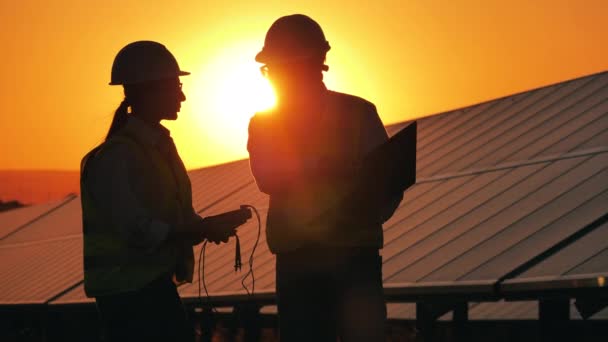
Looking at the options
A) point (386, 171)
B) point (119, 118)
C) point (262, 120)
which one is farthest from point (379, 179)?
point (119, 118)

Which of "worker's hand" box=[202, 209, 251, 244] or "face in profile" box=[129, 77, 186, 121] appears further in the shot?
"face in profile" box=[129, 77, 186, 121]

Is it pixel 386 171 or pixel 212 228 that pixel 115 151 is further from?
pixel 386 171

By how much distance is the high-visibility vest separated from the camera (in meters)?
6.21

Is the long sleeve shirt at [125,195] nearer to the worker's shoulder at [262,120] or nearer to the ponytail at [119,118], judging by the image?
the ponytail at [119,118]

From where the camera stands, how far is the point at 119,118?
6602 mm

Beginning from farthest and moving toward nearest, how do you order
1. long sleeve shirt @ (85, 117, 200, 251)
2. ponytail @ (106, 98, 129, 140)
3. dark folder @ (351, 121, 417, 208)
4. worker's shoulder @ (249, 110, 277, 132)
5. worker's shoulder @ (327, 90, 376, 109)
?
1. ponytail @ (106, 98, 129, 140)
2. worker's shoulder @ (249, 110, 277, 132)
3. worker's shoulder @ (327, 90, 376, 109)
4. long sleeve shirt @ (85, 117, 200, 251)
5. dark folder @ (351, 121, 417, 208)

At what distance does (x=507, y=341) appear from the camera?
18.7 meters

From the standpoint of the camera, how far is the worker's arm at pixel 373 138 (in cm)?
620

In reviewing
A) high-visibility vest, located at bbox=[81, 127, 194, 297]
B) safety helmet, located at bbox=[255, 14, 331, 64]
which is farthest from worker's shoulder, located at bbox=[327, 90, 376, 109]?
high-visibility vest, located at bbox=[81, 127, 194, 297]

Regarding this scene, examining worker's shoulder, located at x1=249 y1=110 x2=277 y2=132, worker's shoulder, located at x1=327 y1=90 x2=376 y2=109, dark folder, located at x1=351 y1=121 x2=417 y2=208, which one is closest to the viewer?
dark folder, located at x1=351 y1=121 x2=417 y2=208

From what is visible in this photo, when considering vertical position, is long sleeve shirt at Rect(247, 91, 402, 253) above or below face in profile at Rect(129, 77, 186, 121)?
below

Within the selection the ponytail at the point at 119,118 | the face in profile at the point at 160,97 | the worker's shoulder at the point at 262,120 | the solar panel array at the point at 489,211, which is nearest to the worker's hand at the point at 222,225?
the worker's shoulder at the point at 262,120

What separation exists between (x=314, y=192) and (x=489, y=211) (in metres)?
7.82

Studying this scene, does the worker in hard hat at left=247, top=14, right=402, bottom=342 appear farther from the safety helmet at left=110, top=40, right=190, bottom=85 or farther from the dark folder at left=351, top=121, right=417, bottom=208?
the safety helmet at left=110, top=40, right=190, bottom=85
